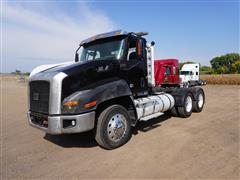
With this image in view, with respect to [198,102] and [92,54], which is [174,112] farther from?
[92,54]

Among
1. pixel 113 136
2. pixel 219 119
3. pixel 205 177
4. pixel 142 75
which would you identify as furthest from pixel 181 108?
pixel 205 177

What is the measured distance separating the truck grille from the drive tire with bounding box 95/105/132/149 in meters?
1.16

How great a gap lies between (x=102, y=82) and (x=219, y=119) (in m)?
4.56

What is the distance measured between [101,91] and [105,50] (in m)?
1.45

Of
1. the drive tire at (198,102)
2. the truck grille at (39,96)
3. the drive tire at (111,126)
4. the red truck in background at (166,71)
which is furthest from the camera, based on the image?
the red truck in background at (166,71)

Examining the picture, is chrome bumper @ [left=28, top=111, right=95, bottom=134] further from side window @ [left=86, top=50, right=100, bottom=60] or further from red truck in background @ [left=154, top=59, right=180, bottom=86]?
red truck in background @ [left=154, top=59, right=180, bottom=86]

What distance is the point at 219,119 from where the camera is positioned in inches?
240

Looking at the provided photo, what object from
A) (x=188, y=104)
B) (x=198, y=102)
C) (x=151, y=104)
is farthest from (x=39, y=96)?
(x=198, y=102)

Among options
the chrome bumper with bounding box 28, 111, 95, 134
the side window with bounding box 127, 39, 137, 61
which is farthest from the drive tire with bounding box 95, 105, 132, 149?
the side window with bounding box 127, 39, 137, 61

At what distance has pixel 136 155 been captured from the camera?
355 centimetres

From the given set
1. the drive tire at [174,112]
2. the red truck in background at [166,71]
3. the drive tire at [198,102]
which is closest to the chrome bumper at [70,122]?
the drive tire at [174,112]

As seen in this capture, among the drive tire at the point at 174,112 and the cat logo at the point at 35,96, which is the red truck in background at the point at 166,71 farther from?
the cat logo at the point at 35,96

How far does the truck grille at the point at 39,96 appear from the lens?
3.64 meters

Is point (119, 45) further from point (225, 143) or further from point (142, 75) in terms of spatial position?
point (225, 143)
